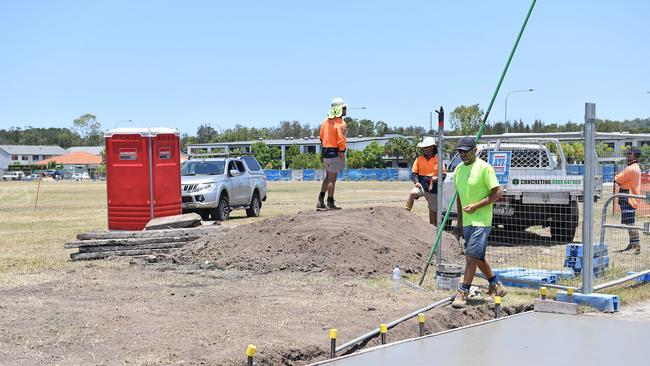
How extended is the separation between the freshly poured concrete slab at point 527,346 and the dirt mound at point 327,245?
11.5 feet

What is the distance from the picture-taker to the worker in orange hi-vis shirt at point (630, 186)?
1248cm

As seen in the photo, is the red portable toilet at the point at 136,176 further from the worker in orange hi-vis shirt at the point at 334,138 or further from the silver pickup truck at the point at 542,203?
the silver pickup truck at the point at 542,203

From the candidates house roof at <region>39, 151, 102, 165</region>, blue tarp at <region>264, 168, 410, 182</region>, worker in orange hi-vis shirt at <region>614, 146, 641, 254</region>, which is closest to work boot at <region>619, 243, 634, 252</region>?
worker in orange hi-vis shirt at <region>614, 146, 641, 254</region>

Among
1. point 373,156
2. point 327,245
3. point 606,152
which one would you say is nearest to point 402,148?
point 373,156

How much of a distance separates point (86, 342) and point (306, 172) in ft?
308

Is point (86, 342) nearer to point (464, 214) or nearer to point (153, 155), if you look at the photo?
point (464, 214)

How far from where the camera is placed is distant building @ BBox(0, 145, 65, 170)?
172125 mm

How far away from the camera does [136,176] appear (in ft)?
53.1

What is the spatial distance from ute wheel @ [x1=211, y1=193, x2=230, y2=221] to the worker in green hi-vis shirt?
13.3 meters

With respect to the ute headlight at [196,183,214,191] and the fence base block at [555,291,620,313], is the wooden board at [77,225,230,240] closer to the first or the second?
the fence base block at [555,291,620,313]

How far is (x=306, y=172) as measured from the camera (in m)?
100

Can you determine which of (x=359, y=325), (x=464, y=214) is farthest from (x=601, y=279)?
(x=359, y=325)

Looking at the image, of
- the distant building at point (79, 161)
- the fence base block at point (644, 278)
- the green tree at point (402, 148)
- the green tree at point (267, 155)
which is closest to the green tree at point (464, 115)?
the green tree at point (402, 148)

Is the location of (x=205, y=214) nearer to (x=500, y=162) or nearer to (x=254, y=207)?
(x=254, y=207)
